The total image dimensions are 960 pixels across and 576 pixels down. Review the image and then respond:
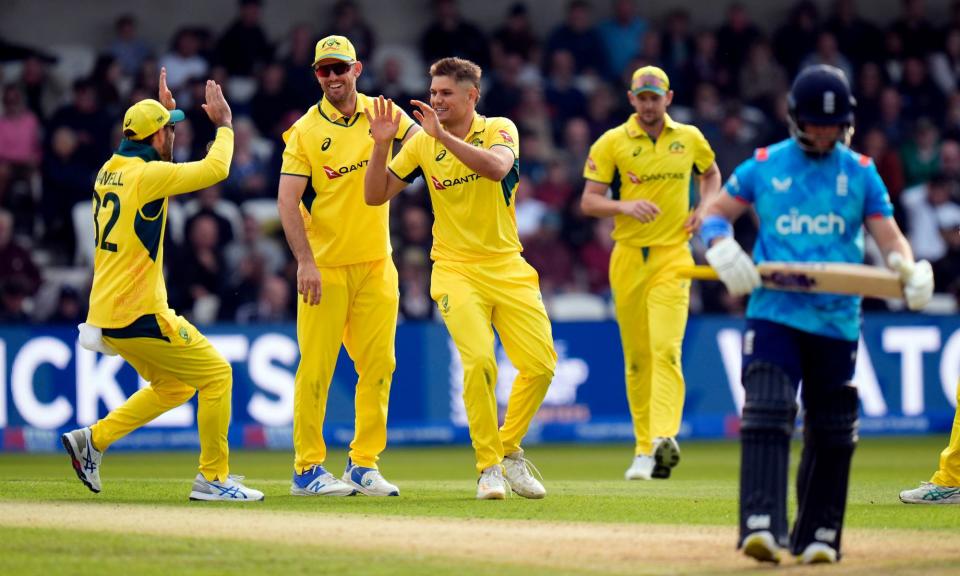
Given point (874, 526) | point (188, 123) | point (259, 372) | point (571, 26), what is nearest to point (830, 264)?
point (874, 526)

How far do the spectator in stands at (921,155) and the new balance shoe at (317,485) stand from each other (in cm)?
1186

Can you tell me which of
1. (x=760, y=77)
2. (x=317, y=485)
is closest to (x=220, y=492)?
(x=317, y=485)

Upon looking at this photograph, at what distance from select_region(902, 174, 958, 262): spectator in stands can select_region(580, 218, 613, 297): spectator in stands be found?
139 inches

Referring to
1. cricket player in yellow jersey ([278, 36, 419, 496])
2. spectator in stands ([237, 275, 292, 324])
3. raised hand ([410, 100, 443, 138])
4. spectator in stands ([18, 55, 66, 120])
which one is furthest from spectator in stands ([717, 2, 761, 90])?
raised hand ([410, 100, 443, 138])

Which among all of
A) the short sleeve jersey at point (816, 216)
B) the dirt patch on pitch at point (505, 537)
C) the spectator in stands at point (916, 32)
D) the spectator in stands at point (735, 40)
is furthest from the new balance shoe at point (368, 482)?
the spectator in stands at point (916, 32)

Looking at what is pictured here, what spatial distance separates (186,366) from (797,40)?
554 inches

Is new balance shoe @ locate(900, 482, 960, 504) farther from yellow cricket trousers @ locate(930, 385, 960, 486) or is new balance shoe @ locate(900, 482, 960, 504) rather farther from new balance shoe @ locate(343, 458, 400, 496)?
new balance shoe @ locate(343, 458, 400, 496)

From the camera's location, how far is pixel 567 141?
19.7 m

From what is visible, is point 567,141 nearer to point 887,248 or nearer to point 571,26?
point 571,26

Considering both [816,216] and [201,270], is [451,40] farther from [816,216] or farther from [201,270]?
[816,216]

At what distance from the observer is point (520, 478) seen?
9594mm

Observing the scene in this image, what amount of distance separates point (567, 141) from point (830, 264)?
1307 centimetres

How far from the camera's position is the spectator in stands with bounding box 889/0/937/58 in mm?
21641

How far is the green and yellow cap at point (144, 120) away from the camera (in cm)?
916
